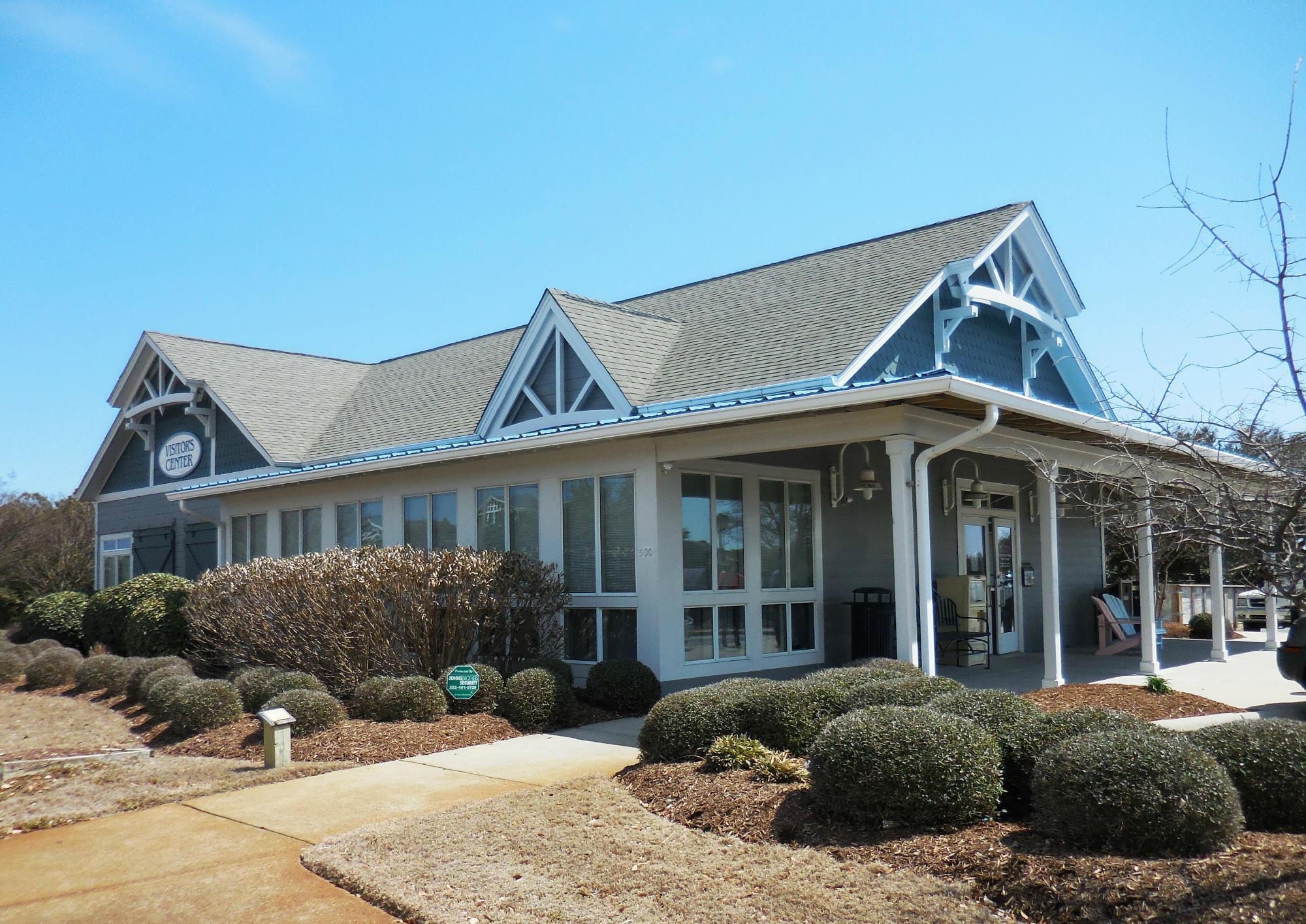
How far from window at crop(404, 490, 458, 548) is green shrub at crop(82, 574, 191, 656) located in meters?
3.10

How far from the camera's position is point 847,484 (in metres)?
14.4

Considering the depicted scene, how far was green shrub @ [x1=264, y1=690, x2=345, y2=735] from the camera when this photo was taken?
9.78 meters

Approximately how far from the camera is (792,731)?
7.46m

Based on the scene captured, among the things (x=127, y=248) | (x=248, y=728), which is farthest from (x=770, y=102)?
(x=127, y=248)

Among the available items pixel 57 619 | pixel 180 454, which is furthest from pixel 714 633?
pixel 57 619

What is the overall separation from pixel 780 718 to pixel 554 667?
4096mm

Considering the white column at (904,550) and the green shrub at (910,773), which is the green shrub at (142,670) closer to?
the white column at (904,550)

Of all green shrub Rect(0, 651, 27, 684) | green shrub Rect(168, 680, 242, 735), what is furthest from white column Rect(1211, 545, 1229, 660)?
green shrub Rect(0, 651, 27, 684)

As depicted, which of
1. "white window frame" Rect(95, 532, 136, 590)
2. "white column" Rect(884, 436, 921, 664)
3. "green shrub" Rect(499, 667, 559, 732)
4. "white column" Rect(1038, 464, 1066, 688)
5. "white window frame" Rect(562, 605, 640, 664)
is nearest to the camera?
"white column" Rect(884, 436, 921, 664)

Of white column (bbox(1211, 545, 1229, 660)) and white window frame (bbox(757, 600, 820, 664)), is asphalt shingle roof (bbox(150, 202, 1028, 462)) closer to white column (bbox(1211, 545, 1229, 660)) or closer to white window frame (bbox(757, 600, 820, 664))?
white window frame (bbox(757, 600, 820, 664))

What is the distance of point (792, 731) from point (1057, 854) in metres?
2.79

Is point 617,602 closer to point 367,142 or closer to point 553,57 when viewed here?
point 553,57

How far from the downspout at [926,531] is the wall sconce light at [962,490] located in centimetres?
482

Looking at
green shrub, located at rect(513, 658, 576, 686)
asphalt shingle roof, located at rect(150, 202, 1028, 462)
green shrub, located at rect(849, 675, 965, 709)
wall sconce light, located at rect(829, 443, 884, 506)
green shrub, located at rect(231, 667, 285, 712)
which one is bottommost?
green shrub, located at rect(231, 667, 285, 712)
